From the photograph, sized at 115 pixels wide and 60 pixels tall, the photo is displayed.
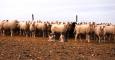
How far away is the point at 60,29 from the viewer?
33.7 meters

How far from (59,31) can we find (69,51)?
41.5 feet

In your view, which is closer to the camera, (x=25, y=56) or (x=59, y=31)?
(x=25, y=56)

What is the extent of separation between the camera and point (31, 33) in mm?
38188

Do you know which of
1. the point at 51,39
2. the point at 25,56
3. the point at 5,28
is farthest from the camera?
the point at 5,28

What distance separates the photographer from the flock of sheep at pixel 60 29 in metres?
32.7

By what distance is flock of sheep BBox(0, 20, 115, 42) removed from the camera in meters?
32.7

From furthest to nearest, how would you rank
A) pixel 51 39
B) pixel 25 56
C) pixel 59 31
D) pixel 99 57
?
1. pixel 59 31
2. pixel 51 39
3. pixel 99 57
4. pixel 25 56

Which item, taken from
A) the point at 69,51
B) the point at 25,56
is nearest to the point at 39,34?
the point at 69,51

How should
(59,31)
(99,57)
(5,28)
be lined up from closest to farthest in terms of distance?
(99,57) → (59,31) → (5,28)

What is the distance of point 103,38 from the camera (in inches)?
1368

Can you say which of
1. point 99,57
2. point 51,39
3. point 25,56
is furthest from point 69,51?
point 51,39

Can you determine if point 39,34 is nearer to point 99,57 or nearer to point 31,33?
point 31,33

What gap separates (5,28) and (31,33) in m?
2.98

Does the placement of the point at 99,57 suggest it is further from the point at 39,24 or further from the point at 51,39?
the point at 39,24
